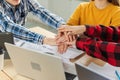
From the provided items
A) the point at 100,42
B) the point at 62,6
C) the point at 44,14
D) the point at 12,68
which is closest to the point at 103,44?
the point at 100,42

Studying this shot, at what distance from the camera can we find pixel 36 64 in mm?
1135

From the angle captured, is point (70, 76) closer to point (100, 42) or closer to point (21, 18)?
point (100, 42)

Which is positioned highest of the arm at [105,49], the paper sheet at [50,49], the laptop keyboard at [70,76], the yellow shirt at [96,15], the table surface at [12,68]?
the yellow shirt at [96,15]

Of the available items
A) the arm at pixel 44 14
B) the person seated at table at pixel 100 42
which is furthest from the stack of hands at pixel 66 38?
the arm at pixel 44 14

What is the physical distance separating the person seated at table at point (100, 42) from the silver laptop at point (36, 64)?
8.8 inches

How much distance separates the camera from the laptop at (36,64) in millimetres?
1036

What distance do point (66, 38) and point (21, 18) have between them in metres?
0.69

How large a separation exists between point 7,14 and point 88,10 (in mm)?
729

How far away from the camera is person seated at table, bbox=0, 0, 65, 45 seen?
157 cm

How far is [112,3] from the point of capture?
1831mm

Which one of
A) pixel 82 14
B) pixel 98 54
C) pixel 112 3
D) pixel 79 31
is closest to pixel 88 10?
pixel 82 14

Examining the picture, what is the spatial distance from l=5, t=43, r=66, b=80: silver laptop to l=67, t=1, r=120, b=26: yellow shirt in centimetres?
79

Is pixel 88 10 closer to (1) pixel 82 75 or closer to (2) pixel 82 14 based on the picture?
(2) pixel 82 14

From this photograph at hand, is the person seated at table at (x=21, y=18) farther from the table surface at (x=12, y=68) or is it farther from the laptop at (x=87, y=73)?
the laptop at (x=87, y=73)
